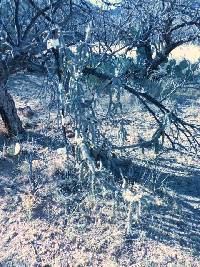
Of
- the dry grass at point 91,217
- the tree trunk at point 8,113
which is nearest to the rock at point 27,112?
the tree trunk at point 8,113

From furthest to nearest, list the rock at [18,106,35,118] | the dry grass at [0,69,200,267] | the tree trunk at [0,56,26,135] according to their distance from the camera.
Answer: the rock at [18,106,35,118], the tree trunk at [0,56,26,135], the dry grass at [0,69,200,267]

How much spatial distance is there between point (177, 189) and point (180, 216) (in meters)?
0.54

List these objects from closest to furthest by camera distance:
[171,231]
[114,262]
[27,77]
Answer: [114,262] → [171,231] → [27,77]

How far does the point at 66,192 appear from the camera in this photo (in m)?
5.50

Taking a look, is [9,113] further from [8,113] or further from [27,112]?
[27,112]

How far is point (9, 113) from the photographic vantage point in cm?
656

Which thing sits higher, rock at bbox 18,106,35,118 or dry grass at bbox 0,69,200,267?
rock at bbox 18,106,35,118

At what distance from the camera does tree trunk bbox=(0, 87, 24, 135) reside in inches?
251

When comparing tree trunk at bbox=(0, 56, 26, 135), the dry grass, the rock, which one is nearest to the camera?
the dry grass

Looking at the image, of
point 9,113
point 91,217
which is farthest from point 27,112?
point 91,217

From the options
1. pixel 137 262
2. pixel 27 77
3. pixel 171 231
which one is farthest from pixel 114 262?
pixel 27 77

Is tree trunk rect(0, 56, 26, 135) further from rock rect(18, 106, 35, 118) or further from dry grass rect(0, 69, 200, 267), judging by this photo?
rock rect(18, 106, 35, 118)

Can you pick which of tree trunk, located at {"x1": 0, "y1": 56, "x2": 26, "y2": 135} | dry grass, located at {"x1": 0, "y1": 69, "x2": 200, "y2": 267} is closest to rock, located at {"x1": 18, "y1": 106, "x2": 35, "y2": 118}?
tree trunk, located at {"x1": 0, "y1": 56, "x2": 26, "y2": 135}

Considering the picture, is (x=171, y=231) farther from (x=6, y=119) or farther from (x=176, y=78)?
(x=176, y=78)
